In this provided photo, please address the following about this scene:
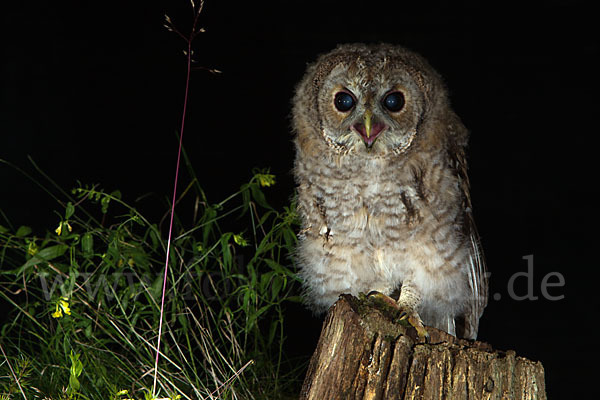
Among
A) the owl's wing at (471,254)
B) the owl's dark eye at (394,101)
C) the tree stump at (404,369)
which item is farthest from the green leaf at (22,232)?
the owl's wing at (471,254)

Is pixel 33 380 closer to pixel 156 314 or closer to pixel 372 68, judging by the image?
pixel 156 314

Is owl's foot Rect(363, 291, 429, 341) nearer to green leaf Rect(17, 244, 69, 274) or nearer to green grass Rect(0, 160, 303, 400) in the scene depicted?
green grass Rect(0, 160, 303, 400)

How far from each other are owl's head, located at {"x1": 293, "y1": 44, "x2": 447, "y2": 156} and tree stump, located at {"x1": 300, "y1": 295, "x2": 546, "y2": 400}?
55 cm

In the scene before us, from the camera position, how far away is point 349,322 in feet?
6.36

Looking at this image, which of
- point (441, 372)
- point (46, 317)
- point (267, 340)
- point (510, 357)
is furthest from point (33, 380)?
point (510, 357)

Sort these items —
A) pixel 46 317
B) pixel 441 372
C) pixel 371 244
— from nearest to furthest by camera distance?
pixel 441 372, pixel 371 244, pixel 46 317

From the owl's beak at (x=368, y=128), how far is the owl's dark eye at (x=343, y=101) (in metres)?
0.07

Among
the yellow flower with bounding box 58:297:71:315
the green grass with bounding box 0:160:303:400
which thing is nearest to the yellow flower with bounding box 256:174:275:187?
the green grass with bounding box 0:160:303:400

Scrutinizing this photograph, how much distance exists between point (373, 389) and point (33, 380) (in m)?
1.22

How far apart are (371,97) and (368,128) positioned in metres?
0.10

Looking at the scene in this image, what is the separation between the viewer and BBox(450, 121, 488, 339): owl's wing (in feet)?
7.95

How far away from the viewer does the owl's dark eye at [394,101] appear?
216cm

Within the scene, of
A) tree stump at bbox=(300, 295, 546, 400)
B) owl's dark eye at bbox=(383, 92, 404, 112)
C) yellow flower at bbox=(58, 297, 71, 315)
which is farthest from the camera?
owl's dark eye at bbox=(383, 92, 404, 112)

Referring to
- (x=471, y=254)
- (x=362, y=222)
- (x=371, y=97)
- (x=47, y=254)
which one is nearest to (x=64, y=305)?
(x=47, y=254)
